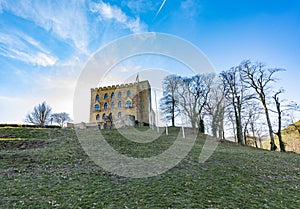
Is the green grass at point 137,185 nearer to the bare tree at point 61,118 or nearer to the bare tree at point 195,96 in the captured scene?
the bare tree at point 195,96

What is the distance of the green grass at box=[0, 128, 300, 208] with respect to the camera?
Result: 245 inches

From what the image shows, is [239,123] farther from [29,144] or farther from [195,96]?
[29,144]

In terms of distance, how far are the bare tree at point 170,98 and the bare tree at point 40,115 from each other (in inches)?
1294

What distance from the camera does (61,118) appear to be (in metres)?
62.5

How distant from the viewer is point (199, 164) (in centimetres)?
1157

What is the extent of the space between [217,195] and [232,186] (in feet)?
5.05

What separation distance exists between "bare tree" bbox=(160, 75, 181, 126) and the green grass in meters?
26.4

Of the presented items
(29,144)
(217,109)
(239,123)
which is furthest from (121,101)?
(29,144)

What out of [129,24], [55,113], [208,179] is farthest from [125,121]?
[55,113]

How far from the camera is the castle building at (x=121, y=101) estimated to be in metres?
44.8

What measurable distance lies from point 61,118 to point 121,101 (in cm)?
2764

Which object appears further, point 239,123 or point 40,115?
point 40,115

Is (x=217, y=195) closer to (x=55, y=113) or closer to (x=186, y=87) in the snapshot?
(x=186, y=87)

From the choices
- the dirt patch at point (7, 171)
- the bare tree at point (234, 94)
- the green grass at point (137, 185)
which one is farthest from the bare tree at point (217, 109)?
the dirt patch at point (7, 171)
